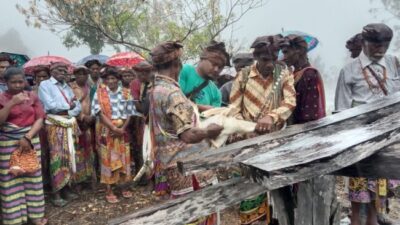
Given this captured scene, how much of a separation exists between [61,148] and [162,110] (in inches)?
112

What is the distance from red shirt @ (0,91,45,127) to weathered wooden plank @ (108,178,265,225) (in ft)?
10.3

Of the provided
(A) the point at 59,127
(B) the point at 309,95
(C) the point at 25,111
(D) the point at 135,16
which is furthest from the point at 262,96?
(D) the point at 135,16

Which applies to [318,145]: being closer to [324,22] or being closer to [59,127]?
[59,127]

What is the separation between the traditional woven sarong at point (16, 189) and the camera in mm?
4062

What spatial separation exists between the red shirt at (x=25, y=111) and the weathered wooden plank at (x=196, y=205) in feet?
10.3

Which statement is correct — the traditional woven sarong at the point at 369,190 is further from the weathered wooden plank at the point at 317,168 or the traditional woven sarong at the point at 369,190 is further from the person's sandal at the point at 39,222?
the person's sandal at the point at 39,222

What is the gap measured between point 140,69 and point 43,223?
2.25m

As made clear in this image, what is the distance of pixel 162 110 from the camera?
2.54 m

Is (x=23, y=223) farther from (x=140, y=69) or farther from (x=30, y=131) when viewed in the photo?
(x=140, y=69)

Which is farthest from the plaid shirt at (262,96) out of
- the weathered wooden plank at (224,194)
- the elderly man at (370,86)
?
the weathered wooden plank at (224,194)

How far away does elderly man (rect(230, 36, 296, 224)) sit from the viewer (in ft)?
9.76

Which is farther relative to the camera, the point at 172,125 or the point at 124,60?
the point at 124,60

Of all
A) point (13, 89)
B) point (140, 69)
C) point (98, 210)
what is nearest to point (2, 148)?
point (13, 89)

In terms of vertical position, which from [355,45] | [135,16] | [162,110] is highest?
[135,16]
